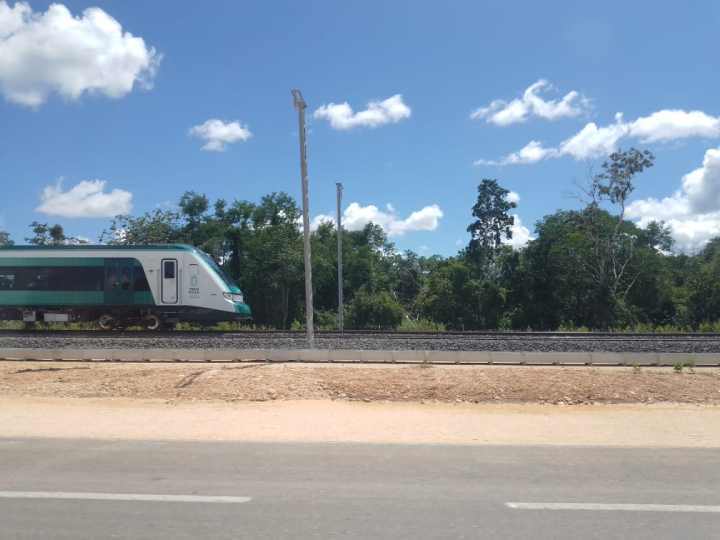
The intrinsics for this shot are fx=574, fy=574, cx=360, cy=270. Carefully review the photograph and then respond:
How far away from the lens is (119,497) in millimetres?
5203

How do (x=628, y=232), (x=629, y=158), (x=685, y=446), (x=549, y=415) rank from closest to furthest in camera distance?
(x=685, y=446), (x=549, y=415), (x=629, y=158), (x=628, y=232)

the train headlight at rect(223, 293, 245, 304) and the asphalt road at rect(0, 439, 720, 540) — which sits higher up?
the train headlight at rect(223, 293, 245, 304)

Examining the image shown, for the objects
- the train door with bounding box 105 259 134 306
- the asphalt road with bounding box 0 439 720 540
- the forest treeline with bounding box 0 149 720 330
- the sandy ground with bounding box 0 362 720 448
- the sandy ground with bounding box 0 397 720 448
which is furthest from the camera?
the forest treeline with bounding box 0 149 720 330

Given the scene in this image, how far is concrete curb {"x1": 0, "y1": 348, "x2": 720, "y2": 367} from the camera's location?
13445 mm

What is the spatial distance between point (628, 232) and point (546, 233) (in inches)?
213

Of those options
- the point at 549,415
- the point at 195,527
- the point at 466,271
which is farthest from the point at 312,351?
the point at 466,271

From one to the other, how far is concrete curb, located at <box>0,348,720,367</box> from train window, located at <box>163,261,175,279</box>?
18.7 ft

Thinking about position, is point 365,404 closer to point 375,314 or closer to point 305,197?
point 305,197

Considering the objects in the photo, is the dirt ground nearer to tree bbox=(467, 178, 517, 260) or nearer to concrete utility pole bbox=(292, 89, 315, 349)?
concrete utility pole bbox=(292, 89, 315, 349)

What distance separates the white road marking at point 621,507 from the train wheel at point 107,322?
18727 millimetres

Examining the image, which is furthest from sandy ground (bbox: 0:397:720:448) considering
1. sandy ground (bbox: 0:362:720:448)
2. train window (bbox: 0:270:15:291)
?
train window (bbox: 0:270:15:291)

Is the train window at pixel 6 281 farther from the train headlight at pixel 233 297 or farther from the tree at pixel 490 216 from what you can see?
the tree at pixel 490 216

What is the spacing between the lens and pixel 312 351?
14.3 metres

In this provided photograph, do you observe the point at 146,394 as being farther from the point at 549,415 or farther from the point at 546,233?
the point at 546,233
